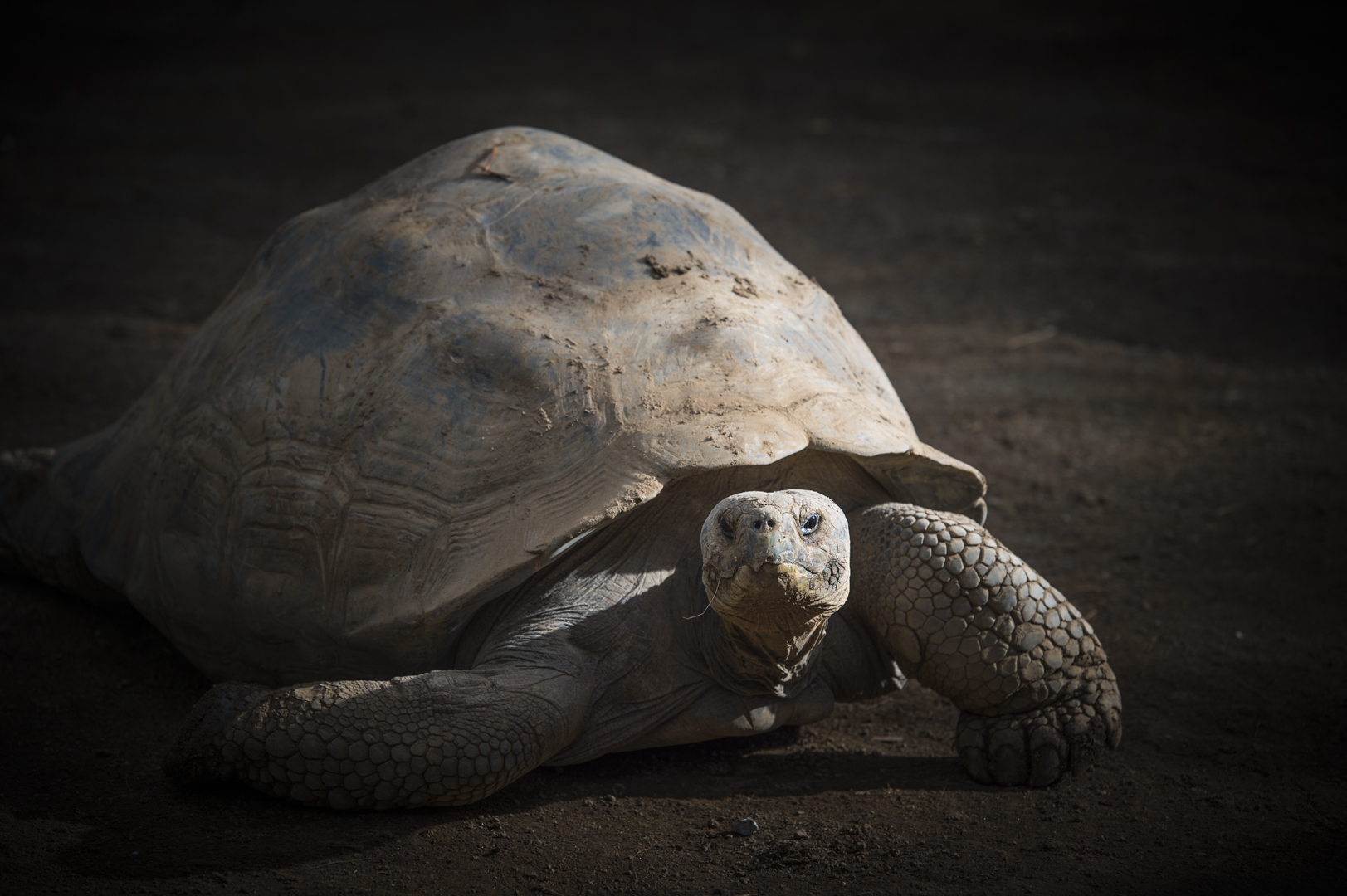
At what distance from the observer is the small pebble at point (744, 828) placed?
266 cm

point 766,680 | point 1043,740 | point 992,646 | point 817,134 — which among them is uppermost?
point 817,134

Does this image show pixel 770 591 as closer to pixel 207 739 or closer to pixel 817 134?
pixel 207 739

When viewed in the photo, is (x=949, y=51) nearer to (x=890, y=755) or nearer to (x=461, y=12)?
(x=461, y=12)

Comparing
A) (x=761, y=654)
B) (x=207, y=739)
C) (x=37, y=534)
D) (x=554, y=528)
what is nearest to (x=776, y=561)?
(x=761, y=654)

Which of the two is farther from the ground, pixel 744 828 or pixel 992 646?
pixel 992 646

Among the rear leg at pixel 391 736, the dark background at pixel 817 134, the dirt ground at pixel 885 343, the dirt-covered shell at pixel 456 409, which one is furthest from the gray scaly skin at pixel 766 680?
the dark background at pixel 817 134

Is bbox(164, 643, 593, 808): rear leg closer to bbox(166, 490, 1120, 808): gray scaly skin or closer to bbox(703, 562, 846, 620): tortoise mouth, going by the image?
bbox(166, 490, 1120, 808): gray scaly skin

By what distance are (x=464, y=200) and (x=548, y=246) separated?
0.39 meters

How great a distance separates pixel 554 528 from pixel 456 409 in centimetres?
46

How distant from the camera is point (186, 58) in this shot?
37.8 feet

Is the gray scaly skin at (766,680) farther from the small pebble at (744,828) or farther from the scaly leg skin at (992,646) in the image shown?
the small pebble at (744,828)

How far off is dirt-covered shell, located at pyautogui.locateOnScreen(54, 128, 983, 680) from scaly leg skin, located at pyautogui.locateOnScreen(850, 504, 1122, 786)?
0.28m

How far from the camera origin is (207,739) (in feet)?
8.64

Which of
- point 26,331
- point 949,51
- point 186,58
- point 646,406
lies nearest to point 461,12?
point 186,58
